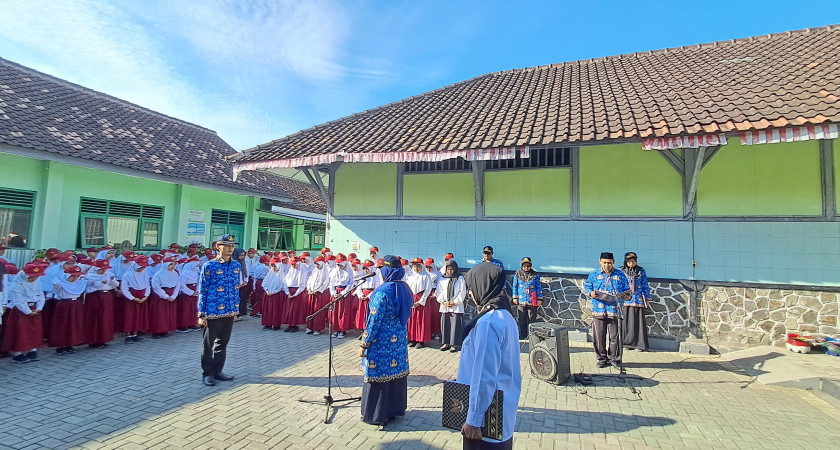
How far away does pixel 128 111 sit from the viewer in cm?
1571

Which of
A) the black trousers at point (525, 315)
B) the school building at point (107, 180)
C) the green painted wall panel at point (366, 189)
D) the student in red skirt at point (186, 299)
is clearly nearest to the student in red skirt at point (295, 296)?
the green painted wall panel at point (366, 189)

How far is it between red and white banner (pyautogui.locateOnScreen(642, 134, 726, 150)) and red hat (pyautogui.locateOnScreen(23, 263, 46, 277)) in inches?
Result: 391

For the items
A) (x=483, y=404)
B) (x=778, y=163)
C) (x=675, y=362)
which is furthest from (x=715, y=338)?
(x=483, y=404)

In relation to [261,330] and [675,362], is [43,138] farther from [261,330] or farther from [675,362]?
[675,362]

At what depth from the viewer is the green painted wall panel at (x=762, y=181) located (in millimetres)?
6934

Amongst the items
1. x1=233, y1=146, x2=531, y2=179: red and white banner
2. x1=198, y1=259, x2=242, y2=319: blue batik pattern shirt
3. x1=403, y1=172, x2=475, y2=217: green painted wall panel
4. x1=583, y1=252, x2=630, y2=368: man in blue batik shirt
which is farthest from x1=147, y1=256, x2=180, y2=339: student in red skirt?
x1=583, y1=252, x2=630, y2=368: man in blue batik shirt

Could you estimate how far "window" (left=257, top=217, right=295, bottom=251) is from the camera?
1794 cm

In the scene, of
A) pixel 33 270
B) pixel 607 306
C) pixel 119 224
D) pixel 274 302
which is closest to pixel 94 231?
pixel 119 224

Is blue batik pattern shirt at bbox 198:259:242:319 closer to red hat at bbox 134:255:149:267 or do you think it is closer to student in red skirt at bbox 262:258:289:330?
red hat at bbox 134:255:149:267

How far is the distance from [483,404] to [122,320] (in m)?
8.13

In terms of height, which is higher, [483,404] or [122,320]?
[483,404]

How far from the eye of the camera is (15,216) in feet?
31.7

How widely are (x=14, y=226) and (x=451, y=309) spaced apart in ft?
35.3

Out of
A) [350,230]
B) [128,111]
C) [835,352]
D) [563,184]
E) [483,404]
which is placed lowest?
[835,352]
